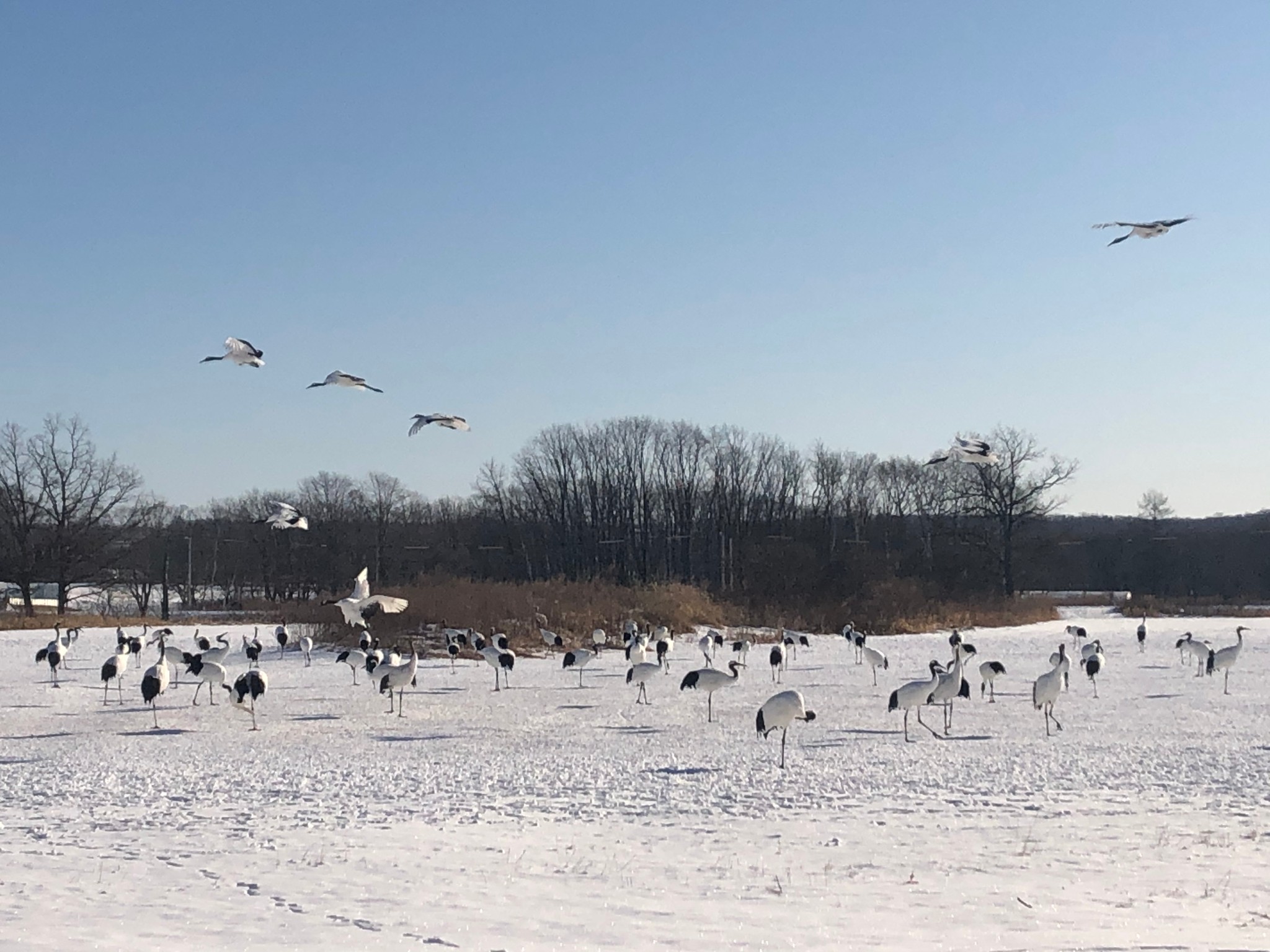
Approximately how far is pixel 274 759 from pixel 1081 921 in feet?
30.8

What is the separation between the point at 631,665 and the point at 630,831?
15.3 m

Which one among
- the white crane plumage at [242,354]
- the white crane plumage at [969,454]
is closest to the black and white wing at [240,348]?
the white crane plumage at [242,354]

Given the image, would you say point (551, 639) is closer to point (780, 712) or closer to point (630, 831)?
point (780, 712)

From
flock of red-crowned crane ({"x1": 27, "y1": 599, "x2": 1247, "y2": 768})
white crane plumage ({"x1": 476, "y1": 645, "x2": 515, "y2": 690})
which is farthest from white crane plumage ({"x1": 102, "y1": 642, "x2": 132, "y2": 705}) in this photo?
white crane plumage ({"x1": 476, "y1": 645, "x2": 515, "y2": 690})

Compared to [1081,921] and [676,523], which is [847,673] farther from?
[676,523]

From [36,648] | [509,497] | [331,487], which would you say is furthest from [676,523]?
[36,648]

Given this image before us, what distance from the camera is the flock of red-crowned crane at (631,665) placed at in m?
16.2

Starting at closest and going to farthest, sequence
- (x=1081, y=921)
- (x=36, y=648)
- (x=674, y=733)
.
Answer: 1. (x=1081, y=921)
2. (x=674, y=733)
3. (x=36, y=648)

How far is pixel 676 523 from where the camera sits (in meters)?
78.1

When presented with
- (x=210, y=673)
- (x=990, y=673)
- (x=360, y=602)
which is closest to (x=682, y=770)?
(x=990, y=673)

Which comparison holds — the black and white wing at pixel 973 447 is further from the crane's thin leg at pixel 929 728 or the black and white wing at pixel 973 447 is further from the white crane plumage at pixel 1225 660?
the white crane plumage at pixel 1225 660

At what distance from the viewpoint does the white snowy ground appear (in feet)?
24.7

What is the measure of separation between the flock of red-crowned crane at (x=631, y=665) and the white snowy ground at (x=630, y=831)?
528 mm

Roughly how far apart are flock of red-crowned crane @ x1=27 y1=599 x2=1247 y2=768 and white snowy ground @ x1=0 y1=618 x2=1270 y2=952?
528mm
